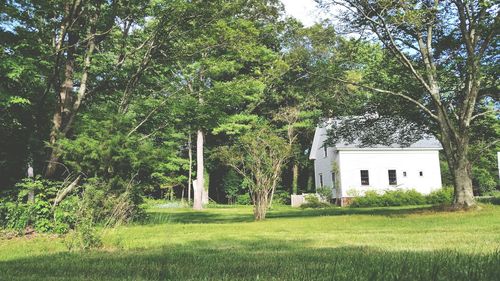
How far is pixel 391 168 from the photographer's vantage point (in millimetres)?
38594

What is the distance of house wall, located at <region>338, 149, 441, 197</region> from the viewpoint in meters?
37.9

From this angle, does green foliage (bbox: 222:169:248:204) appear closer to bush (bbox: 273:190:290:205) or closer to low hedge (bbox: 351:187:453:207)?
bush (bbox: 273:190:290:205)

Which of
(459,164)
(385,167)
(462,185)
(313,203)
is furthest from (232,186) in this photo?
(462,185)

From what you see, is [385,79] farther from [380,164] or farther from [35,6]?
[380,164]

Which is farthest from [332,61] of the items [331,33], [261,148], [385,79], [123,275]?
[123,275]

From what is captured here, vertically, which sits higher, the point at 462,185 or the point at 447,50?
the point at 447,50

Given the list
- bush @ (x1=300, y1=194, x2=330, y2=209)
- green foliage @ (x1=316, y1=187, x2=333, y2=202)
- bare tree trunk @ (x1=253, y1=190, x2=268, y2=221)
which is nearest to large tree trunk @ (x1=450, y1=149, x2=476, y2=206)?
bare tree trunk @ (x1=253, y1=190, x2=268, y2=221)

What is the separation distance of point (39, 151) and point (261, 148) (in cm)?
938

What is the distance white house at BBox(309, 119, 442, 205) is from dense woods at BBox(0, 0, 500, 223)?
14.2 m

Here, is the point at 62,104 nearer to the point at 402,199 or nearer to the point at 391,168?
the point at 402,199

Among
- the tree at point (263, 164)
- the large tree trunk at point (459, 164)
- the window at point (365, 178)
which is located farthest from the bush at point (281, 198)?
the large tree trunk at point (459, 164)

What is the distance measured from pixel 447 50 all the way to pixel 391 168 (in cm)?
1854

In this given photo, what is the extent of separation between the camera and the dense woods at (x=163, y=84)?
1412 cm

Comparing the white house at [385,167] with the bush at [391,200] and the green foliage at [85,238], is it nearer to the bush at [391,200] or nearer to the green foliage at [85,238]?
the bush at [391,200]
